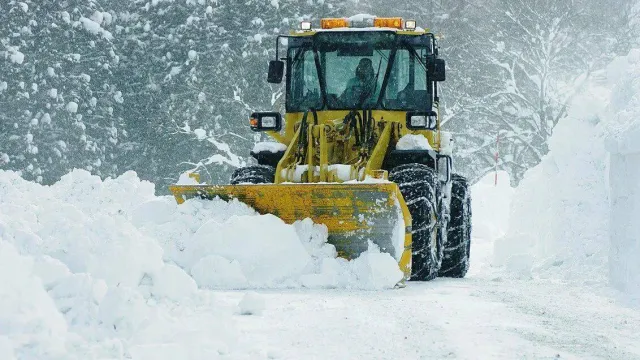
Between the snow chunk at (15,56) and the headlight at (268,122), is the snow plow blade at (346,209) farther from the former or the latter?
the snow chunk at (15,56)

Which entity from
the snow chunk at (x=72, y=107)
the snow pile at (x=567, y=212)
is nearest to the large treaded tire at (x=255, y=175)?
the snow pile at (x=567, y=212)

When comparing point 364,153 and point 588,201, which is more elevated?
point 364,153

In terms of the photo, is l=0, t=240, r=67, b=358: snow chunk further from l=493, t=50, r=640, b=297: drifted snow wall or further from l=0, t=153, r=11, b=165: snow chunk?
l=0, t=153, r=11, b=165: snow chunk

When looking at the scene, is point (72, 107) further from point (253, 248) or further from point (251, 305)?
point (251, 305)

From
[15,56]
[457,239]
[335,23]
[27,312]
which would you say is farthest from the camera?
[15,56]

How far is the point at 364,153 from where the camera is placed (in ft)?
31.8

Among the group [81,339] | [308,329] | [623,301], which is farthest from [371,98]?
[81,339]

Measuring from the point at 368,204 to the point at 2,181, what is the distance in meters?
8.39

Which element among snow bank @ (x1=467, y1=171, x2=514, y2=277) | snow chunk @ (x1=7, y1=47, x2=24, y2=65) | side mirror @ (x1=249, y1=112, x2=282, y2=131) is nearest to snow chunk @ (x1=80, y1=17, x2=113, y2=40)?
snow chunk @ (x1=7, y1=47, x2=24, y2=65)

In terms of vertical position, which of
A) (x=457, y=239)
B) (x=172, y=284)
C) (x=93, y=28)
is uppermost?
(x=93, y=28)

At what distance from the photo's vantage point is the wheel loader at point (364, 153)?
332 inches

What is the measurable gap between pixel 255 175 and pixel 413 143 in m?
1.57

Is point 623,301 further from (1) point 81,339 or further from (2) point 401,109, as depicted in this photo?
(1) point 81,339

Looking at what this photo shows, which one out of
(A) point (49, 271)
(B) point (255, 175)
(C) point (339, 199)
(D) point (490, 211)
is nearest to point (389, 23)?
(B) point (255, 175)
